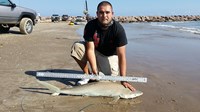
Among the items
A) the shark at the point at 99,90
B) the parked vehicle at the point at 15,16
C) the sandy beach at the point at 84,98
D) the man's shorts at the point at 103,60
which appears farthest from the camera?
the parked vehicle at the point at 15,16

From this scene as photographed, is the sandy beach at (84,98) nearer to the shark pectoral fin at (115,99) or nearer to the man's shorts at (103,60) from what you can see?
the shark pectoral fin at (115,99)

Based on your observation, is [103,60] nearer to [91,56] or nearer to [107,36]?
[91,56]

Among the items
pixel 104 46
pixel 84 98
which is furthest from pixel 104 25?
pixel 84 98

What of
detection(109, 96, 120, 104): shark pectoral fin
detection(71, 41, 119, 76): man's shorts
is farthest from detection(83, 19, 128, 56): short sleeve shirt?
detection(109, 96, 120, 104): shark pectoral fin

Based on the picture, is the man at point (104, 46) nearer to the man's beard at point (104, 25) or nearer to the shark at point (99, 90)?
the man's beard at point (104, 25)

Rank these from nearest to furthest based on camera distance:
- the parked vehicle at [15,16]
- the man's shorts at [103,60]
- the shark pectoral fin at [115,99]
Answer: the shark pectoral fin at [115,99], the man's shorts at [103,60], the parked vehicle at [15,16]

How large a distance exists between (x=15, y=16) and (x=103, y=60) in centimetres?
1093

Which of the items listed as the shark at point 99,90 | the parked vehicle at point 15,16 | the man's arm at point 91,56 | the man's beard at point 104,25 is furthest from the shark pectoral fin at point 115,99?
the parked vehicle at point 15,16

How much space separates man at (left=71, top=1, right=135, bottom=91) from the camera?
5316 millimetres

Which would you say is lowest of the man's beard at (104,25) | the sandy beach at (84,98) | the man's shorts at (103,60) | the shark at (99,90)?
the sandy beach at (84,98)

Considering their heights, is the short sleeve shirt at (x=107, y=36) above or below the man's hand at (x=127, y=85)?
above

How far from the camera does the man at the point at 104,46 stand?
5316 mm

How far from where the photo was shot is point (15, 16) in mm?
15828

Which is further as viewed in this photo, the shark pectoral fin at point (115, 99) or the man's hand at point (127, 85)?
the man's hand at point (127, 85)
